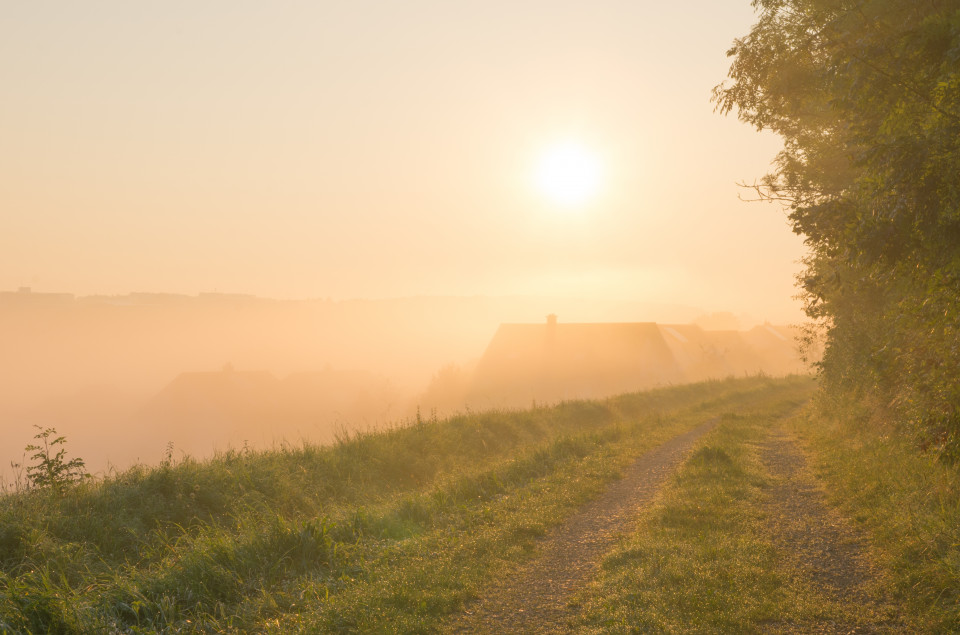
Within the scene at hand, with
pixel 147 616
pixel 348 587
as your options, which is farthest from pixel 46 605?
pixel 348 587

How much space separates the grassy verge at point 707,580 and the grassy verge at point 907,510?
764mm

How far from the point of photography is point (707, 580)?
23.3 ft

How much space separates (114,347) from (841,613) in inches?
8438

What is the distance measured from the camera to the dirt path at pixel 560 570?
6.44m

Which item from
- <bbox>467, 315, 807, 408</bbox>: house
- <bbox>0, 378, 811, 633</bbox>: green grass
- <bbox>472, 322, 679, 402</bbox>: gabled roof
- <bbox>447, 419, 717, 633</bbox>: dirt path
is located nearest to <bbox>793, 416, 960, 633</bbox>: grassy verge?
<bbox>447, 419, 717, 633</bbox>: dirt path

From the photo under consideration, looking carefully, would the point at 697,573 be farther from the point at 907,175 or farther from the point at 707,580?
the point at 907,175

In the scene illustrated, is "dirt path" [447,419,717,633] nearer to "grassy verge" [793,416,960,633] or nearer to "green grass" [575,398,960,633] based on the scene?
"green grass" [575,398,960,633]

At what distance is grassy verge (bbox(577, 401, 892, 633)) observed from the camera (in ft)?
20.4

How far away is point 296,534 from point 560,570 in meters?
3.77

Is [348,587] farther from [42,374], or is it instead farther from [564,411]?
[42,374]

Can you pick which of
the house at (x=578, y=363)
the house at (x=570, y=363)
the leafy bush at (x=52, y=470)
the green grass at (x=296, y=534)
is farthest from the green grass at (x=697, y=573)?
the house at (x=570, y=363)

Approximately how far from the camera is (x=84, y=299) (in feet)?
656

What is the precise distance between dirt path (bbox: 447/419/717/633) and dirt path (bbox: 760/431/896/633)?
225 centimetres

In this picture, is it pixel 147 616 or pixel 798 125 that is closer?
pixel 147 616
